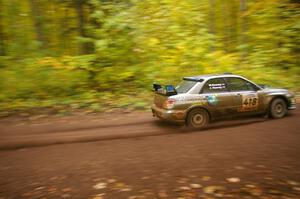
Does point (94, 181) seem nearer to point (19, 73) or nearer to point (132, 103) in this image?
point (132, 103)

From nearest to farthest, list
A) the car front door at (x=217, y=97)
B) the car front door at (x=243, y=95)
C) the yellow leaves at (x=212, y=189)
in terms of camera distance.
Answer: the yellow leaves at (x=212, y=189), the car front door at (x=217, y=97), the car front door at (x=243, y=95)

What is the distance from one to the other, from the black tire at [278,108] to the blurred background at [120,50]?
16.1 ft

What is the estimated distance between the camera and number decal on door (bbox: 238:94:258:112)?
32.5 ft

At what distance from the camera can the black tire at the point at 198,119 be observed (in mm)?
9547

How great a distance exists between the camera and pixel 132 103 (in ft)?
44.0

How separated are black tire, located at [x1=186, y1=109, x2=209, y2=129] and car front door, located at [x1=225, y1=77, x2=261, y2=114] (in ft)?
3.18

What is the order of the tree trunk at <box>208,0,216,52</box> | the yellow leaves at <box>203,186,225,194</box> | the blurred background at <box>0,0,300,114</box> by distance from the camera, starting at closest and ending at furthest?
the yellow leaves at <box>203,186,225,194</box>, the blurred background at <box>0,0,300,114</box>, the tree trunk at <box>208,0,216,52</box>

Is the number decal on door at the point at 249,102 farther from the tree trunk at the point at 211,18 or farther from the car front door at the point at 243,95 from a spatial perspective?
the tree trunk at the point at 211,18

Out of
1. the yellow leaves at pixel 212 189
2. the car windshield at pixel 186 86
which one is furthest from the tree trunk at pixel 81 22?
the yellow leaves at pixel 212 189

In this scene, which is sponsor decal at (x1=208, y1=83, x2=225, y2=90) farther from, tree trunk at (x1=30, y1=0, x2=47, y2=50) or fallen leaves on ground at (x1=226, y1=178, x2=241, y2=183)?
tree trunk at (x1=30, y1=0, x2=47, y2=50)

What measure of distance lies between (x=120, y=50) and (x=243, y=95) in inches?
296

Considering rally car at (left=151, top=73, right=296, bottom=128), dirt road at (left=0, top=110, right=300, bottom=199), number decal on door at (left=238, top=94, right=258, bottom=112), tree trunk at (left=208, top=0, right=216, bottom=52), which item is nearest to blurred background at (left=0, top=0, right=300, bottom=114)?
tree trunk at (left=208, top=0, right=216, bottom=52)

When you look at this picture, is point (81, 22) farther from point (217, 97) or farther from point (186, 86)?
point (217, 97)

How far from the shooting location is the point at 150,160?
269 inches
